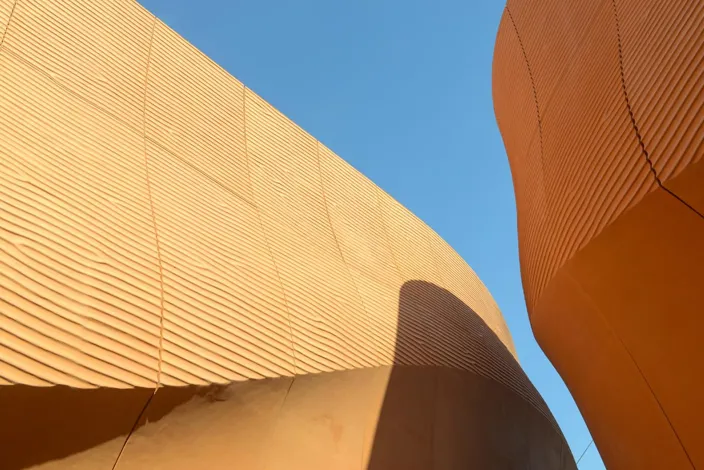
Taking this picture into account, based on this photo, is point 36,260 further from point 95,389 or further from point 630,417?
point 630,417

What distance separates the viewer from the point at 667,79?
19.0ft

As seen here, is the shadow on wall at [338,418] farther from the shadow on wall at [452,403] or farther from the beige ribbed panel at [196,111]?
the beige ribbed panel at [196,111]

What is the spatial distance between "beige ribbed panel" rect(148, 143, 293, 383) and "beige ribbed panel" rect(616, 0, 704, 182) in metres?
3.89

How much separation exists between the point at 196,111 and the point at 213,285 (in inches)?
166

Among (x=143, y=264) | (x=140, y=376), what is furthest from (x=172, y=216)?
(x=140, y=376)

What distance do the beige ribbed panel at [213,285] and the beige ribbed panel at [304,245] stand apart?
0.32 m

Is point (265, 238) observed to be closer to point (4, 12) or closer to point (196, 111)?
point (196, 111)

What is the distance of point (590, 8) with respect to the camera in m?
8.11

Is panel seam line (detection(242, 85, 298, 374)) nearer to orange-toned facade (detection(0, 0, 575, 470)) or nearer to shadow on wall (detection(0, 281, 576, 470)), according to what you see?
orange-toned facade (detection(0, 0, 575, 470))

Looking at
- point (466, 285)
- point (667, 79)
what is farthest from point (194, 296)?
point (466, 285)

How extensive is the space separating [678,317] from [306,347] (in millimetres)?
3682

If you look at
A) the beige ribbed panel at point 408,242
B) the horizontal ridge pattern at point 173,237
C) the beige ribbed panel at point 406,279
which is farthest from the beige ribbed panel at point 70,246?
the beige ribbed panel at point 408,242

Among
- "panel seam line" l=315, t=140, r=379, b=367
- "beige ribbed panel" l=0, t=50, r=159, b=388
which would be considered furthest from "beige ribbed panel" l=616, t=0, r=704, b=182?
"beige ribbed panel" l=0, t=50, r=159, b=388

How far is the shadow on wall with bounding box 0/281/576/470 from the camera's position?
14.9 ft
